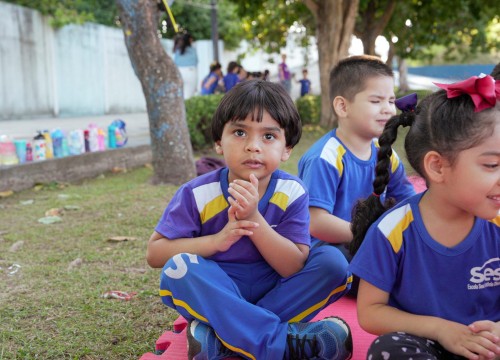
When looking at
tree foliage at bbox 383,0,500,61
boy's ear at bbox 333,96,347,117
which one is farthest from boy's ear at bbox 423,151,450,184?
tree foliage at bbox 383,0,500,61

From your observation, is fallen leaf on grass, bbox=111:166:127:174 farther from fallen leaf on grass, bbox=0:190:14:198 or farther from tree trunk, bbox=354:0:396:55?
tree trunk, bbox=354:0:396:55

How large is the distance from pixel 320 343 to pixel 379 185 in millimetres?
575

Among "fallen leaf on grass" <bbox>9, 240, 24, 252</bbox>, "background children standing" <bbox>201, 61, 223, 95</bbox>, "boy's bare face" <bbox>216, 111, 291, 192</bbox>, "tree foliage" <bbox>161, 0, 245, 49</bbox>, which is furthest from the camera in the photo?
"tree foliage" <bbox>161, 0, 245, 49</bbox>

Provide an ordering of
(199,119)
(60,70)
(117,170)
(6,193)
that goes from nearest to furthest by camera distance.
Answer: (6,193) < (117,170) < (199,119) < (60,70)

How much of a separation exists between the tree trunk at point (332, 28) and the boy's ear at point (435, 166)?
33.3 feet

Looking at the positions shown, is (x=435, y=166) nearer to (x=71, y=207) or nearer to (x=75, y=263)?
(x=75, y=263)

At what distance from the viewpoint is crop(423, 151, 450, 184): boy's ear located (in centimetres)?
182

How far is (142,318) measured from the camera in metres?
2.84

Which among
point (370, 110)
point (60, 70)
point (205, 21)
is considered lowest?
point (370, 110)

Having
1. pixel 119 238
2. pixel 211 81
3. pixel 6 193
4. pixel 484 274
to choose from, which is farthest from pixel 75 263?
pixel 211 81

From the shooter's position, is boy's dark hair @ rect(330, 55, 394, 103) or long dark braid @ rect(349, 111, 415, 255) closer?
long dark braid @ rect(349, 111, 415, 255)

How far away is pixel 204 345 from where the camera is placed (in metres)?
2.10

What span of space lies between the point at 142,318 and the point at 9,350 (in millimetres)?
596

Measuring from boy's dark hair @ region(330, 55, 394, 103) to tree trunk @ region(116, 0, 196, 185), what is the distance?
277cm
